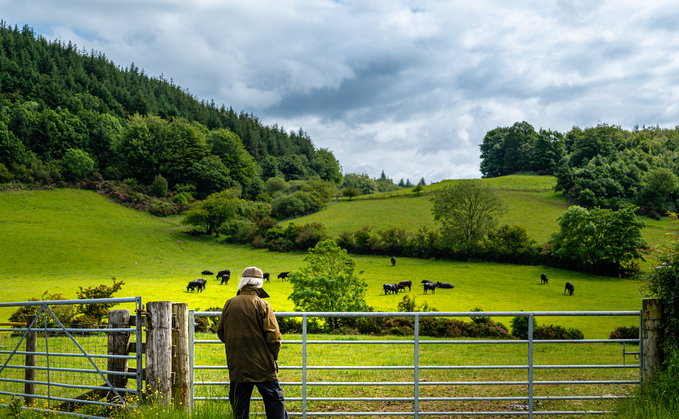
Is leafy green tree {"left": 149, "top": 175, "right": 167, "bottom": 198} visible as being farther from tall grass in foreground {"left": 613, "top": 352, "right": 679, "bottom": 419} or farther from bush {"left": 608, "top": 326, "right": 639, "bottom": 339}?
tall grass in foreground {"left": 613, "top": 352, "right": 679, "bottom": 419}

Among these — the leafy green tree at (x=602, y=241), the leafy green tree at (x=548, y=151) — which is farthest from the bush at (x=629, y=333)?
the leafy green tree at (x=548, y=151)

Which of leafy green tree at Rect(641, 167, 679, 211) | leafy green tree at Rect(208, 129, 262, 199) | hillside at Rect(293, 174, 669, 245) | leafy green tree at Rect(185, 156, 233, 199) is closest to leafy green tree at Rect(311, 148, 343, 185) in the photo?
leafy green tree at Rect(208, 129, 262, 199)

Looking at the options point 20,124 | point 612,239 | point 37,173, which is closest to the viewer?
point 612,239

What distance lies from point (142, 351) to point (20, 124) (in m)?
104

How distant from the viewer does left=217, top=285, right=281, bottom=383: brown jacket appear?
177 inches

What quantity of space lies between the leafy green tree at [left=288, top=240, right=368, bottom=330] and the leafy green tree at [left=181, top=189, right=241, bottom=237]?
4892cm

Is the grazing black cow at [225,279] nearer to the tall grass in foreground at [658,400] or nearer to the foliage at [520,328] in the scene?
the foliage at [520,328]

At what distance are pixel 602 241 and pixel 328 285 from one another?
113ft

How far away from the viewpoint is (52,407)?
6.25 meters

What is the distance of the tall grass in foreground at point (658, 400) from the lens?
5125 mm

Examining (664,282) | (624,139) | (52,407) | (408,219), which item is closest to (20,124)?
(408,219)

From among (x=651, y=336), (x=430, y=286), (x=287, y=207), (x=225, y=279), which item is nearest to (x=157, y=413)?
(x=651, y=336)

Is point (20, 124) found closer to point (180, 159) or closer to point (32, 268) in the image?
point (180, 159)

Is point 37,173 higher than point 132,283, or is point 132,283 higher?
point 37,173
